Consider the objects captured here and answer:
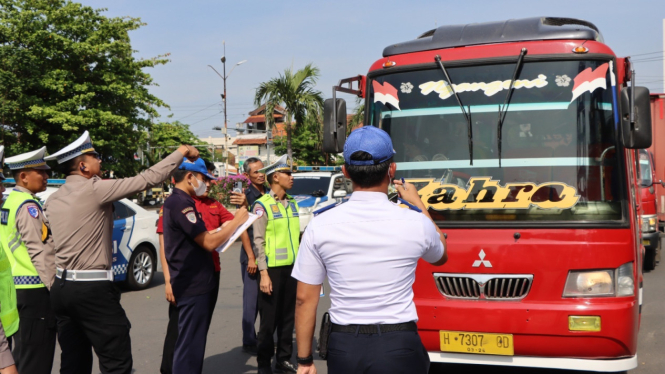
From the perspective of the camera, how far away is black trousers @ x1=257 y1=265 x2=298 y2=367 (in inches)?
223

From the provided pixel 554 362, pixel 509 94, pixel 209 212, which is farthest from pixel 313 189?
pixel 554 362

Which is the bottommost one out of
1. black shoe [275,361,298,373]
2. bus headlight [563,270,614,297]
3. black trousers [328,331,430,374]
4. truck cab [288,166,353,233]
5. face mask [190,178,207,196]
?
black shoe [275,361,298,373]

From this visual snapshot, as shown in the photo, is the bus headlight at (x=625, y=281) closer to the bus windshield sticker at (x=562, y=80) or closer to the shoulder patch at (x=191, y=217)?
the bus windshield sticker at (x=562, y=80)

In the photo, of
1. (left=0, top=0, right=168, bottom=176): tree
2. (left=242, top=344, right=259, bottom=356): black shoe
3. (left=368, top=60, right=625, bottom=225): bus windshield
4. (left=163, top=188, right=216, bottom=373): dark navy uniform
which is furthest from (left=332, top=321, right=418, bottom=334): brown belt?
(left=0, top=0, right=168, bottom=176): tree

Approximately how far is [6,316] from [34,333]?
138 centimetres

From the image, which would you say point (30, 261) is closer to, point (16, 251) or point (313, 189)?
point (16, 251)

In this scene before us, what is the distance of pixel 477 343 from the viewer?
4.96 m

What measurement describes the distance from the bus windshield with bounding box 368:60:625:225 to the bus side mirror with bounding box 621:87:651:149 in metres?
0.20

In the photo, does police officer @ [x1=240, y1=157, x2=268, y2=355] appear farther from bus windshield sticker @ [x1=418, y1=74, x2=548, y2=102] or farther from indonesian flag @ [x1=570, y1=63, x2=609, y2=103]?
indonesian flag @ [x1=570, y1=63, x2=609, y2=103]

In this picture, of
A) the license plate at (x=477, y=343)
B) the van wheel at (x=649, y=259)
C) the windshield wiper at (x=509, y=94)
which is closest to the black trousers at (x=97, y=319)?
the license plate at (x=477, y=343)

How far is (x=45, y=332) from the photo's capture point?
434 centimetres

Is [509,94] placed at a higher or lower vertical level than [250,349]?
higher

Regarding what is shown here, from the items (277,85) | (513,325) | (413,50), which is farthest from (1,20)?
(513,325)

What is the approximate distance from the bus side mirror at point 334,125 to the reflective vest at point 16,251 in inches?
102
